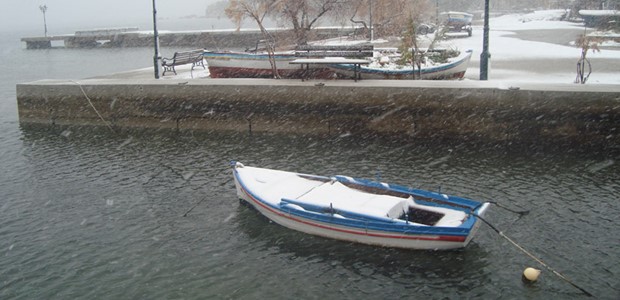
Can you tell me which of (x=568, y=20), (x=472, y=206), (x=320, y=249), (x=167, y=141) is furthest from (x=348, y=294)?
(x=568, y=20)

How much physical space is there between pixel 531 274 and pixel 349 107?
11246 mm

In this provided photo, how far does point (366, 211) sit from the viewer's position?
11.9 meters

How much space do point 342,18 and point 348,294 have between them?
1326 inches

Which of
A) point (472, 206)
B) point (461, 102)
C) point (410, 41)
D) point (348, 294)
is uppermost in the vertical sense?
point (410, 41)

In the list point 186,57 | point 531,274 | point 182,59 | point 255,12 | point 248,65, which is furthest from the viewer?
point 186,57

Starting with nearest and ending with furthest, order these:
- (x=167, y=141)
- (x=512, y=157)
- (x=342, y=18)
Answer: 1. (x=512, y=157)
2. (x=167, y=141)
3. (x=342, y=18)

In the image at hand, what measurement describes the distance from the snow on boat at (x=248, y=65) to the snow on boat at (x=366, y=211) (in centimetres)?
1066

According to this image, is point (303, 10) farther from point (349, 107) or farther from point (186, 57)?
point (349, 107)

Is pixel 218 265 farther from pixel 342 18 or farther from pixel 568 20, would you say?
pixel 568 20

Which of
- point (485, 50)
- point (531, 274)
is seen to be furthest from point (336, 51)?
point (531, 274)

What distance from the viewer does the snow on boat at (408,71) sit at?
22594mm

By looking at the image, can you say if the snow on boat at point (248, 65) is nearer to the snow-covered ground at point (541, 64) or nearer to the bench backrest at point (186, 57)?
the snow-covered ground at point (541, 64)

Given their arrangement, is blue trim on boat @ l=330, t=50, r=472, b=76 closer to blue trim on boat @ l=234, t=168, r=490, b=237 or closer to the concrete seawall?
the concrete seawall

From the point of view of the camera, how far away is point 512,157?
57.7 ft
